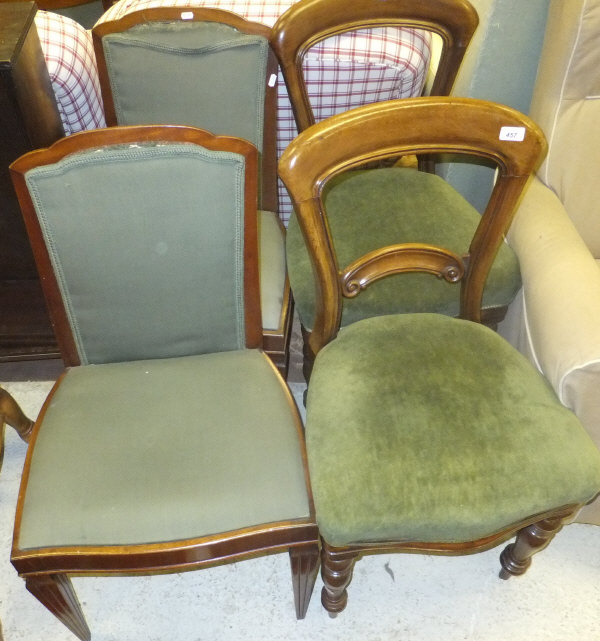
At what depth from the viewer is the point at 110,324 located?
3.59 ft

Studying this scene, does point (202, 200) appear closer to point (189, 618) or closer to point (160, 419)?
point (160, 419)

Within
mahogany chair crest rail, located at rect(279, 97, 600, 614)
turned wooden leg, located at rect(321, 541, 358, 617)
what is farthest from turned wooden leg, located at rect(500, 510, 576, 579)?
turned wooden leg, located at rect(321, 541, 358, 617)

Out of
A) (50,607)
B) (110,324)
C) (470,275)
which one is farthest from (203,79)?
(50,607)

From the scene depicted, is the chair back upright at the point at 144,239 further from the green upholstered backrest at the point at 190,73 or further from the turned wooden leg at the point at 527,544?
the turned wooden leg at the point at 527,544

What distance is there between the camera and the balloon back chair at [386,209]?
128 cm

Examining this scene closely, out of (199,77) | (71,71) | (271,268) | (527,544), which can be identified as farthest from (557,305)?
(71,71)

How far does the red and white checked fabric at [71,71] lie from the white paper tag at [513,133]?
39.7 inches

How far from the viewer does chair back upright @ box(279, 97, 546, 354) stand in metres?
0.89

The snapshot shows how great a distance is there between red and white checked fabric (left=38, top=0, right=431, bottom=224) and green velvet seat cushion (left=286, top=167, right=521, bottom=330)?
208 mm

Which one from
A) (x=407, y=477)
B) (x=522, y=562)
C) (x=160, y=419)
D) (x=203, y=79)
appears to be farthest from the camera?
(x=203, y=79)

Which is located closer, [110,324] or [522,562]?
[110,324]

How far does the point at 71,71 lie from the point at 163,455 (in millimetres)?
945

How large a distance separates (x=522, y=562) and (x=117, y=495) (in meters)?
0.86

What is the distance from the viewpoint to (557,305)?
1.12 m
